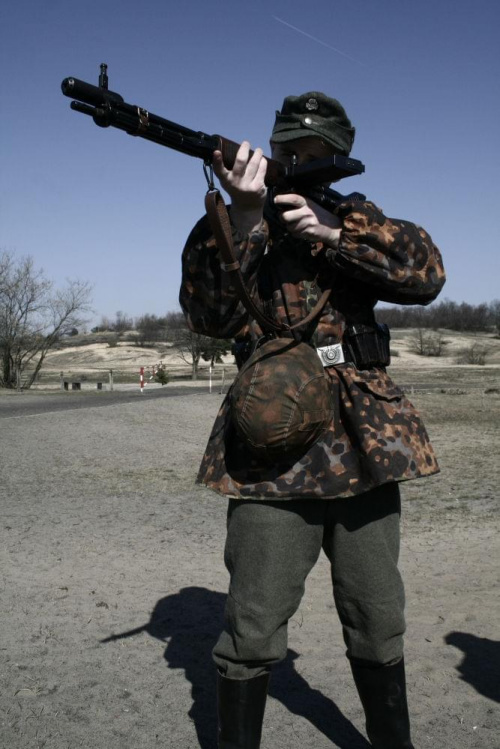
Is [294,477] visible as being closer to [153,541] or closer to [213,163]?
[213,163]

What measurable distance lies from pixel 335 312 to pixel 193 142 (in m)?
0.65

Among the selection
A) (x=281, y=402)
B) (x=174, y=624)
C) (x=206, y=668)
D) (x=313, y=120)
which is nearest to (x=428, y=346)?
(x=174, y=624)

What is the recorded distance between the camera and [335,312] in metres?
2.30

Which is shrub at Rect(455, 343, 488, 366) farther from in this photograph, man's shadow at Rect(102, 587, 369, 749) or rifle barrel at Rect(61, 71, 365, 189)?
rifle barrel at Rect(61, 71, 365, 189)

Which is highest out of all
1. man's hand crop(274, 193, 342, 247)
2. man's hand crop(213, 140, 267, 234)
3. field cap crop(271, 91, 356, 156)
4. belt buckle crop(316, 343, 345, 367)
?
field cap crop(271, 91, 356, 156)

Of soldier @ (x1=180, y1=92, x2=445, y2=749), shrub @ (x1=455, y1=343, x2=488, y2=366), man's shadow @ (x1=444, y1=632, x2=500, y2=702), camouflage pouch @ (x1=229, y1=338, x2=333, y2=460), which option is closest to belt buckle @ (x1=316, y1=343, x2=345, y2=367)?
soldier @ (x1=180, y1=92, x2=445, y2=749)

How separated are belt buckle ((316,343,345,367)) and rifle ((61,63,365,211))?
1.39ft

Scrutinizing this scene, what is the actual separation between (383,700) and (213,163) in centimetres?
166

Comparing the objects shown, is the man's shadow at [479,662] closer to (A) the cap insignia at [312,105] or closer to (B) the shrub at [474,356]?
(A) the cap insignia at [312,105]

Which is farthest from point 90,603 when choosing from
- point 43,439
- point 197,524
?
point 43,439

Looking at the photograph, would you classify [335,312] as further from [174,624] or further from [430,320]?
[430,320]

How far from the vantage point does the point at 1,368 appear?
3356 cm

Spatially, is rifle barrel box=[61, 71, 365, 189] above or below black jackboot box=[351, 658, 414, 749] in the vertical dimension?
above

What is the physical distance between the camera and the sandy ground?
2754 millimetres
